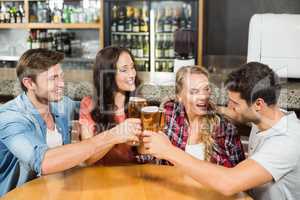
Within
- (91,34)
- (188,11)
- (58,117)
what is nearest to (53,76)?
(58,117)

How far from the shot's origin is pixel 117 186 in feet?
5.09

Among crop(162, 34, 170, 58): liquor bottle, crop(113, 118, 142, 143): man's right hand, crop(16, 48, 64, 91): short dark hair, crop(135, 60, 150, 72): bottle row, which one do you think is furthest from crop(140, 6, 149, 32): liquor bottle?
crop(113, 118, 142, 143): man's right hand

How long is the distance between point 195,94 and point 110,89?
44 cm

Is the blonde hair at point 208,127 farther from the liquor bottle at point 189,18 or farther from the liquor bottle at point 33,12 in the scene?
the liquor bottle at point 33,12

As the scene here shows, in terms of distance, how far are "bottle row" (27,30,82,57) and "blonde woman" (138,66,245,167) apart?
3102mm

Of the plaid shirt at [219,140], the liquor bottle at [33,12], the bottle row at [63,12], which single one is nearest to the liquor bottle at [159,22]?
the bottle row at [63,12]

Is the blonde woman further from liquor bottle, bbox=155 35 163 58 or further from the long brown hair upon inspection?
liquor bottle, bbox=155 35 163 58

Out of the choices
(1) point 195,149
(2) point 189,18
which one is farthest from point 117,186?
(2) point 189,18

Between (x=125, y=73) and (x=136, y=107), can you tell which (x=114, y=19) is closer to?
(x=125, y=73)

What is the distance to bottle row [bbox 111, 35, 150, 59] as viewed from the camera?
4684 millimetres

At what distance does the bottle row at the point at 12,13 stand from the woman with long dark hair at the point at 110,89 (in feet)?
10.8

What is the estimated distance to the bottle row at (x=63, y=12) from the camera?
15.6ft

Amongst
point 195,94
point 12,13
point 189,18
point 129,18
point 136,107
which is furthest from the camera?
point 12,13

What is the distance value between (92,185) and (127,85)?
68 cm
